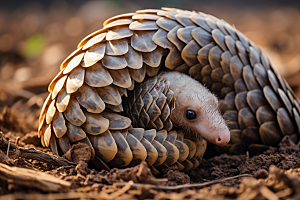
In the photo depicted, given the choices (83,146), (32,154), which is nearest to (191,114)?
(83,146)

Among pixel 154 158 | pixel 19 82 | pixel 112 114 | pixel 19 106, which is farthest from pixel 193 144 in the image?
pixel 19 82

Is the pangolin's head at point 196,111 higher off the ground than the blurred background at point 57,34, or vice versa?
the blurred background at point 57,34

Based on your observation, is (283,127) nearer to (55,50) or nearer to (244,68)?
(244,68)

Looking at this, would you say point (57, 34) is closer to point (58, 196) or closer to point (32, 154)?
point (32, 154)

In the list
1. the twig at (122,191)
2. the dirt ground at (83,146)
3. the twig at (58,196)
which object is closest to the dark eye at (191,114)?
the dirt ground at (83,146)

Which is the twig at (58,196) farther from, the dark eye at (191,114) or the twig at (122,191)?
the dark eye at (191,114)
